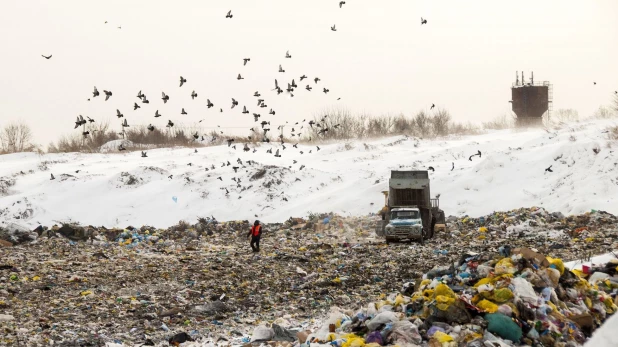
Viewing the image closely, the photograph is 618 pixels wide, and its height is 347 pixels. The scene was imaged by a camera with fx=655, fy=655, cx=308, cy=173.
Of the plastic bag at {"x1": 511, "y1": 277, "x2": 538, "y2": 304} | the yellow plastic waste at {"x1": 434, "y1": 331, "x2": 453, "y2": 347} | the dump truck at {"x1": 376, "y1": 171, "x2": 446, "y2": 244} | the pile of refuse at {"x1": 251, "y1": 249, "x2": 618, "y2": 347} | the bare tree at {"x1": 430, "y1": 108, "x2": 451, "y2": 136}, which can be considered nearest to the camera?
the yellow plastic waste at {"x1": 434, "y1": 331, "x2": 453, "y2": 347}

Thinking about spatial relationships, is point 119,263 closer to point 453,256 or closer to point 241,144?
point 453,256

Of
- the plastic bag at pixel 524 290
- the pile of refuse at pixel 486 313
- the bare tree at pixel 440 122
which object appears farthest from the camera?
the bare tree at pixel 440 122

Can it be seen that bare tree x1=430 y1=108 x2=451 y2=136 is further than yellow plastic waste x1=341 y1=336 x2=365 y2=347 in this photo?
Yes

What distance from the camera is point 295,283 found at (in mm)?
12312

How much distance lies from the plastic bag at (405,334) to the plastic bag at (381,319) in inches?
5.7

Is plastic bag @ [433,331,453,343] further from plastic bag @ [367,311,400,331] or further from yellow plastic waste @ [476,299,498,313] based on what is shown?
yellow plastic waste @ [476,299,498,313]

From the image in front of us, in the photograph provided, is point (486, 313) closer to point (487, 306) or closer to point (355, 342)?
point (487, 306)

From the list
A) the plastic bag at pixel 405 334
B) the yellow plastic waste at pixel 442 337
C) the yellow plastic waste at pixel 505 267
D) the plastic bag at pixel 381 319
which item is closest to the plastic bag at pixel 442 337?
the yellow plastic waste at pixel 442 337

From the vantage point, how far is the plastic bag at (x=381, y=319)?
23.2ft

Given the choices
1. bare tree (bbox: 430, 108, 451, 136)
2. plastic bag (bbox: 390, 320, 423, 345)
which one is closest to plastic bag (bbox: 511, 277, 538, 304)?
plastic bag (bbox: 390, 320, 423, 345)

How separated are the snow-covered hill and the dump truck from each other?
4.29 metres

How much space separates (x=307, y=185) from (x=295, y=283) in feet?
58.6

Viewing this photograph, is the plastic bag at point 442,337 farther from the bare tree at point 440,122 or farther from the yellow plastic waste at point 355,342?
the bare tree at point 440,122

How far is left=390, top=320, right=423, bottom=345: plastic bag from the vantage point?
6652mm
